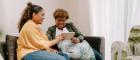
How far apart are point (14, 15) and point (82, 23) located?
110 centimetres

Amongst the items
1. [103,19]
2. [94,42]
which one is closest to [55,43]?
[94,42]

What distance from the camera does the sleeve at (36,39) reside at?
2834 mm

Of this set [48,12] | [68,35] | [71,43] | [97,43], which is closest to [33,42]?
[68,35]

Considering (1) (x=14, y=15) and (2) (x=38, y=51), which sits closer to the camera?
(2) (x=38, y=51)

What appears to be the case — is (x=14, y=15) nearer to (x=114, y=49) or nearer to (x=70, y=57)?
(x=70, y=57)

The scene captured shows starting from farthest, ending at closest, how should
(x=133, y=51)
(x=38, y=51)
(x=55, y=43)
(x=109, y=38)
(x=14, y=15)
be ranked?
(x=109, y=38)
(x=14, y=15)
(x=133, y=51)
(x=55, y=43)
(x=38, y=51)

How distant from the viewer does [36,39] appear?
2.87m

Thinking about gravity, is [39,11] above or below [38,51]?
above

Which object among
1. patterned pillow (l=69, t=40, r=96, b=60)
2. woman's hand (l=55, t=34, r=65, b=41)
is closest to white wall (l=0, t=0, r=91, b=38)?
woman's hand (l=55, t=34, r=65, b=41)

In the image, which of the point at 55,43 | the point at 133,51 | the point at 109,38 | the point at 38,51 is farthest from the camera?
the point at 109,38

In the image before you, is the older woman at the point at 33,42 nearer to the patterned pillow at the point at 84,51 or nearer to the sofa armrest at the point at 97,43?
the patterned pillow at the point at 84,51

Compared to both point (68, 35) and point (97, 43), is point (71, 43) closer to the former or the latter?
point (68, 35)

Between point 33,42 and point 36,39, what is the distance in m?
0.04

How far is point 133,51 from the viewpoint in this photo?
3465 millimetres
